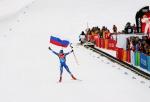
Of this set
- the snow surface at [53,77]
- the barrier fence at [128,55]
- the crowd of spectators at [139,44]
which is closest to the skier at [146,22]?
the crowd of spectators at [139,44]

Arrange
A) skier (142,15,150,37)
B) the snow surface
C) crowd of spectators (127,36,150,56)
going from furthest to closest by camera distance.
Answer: skier (142,15,150,37)
crowd of spectators (127,36,150,56)
the snow surface

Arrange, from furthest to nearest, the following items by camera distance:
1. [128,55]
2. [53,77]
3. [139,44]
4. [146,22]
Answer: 1. [128,55]
2. [146,22]
3. [139,44]
4. [53,77]

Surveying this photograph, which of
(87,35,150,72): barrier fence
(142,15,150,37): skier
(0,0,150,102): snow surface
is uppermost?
(142,15,150,37): skier

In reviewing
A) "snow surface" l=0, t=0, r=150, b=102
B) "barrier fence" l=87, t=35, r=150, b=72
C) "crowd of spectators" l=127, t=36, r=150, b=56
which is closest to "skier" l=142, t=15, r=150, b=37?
"crowd of spectators" l=127, t=36, r=150, b=56

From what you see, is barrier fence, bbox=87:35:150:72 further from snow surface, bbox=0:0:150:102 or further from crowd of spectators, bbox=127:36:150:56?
snow surface, bbox=0:0:150:102

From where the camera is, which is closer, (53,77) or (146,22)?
(53,77)

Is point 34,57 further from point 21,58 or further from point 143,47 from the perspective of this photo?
point 143,47

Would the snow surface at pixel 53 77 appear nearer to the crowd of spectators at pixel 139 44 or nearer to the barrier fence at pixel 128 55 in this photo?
the barrier fence at pixel 128 55

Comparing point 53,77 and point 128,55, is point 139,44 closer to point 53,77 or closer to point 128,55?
point 128,55

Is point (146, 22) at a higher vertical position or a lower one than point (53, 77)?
higher

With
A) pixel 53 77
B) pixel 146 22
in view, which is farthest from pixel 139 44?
pixel 53 77

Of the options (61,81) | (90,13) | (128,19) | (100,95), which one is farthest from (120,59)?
(90,13)

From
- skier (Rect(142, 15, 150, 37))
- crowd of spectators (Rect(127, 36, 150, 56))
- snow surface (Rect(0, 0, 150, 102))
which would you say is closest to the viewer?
snow surface (Rect(0, 0, 150, 102))

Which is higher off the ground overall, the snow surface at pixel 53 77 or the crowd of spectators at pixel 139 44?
the crowd of spectators at pixel 139 44
